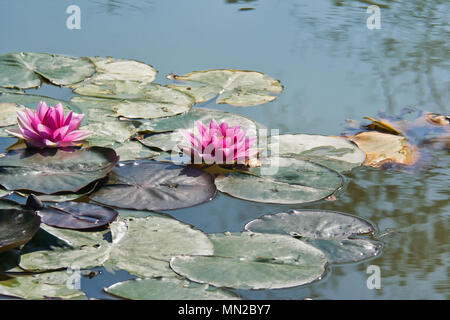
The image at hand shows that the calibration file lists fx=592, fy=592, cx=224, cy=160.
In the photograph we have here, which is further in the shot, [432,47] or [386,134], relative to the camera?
[432,47]

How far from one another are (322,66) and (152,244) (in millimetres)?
2094

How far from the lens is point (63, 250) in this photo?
5.70 feet

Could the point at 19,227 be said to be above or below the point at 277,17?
below

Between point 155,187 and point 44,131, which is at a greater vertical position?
point 44,131

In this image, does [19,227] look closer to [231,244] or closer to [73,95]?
[231,244]

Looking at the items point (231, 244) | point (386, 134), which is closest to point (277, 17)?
point (386, 134)

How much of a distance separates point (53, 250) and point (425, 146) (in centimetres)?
170

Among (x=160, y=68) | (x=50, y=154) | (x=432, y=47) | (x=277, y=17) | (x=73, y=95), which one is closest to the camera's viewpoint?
(x=50, y=154)

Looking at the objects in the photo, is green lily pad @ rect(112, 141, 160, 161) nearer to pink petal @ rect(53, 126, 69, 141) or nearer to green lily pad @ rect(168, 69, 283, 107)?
pink petal @ rect(53, 126, 69, 141)

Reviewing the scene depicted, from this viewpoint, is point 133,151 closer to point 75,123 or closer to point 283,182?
point 75,123

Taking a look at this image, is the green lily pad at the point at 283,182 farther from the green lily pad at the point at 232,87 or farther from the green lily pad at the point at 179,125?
the green lily pad at the point at 232,87

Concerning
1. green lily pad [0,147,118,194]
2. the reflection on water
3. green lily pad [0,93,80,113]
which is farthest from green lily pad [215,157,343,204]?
the reflection on water

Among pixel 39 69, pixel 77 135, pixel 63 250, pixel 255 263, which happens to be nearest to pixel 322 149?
pixel 255 263
